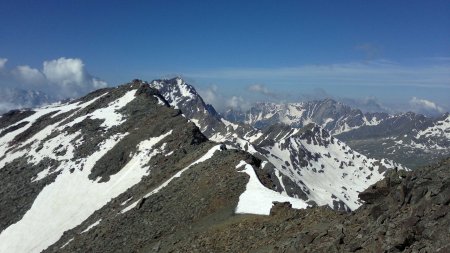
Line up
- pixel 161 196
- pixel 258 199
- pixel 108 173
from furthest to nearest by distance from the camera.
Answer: pixel 108 173 → pixel 161 196 → pixel 258 199

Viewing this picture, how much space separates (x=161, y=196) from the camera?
61062 millimetres

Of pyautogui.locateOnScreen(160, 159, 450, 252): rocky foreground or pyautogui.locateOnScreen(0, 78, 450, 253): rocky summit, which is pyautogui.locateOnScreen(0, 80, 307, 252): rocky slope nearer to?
pyautogui.locateOnScreen(0, 78, 450, 253): rocky summit

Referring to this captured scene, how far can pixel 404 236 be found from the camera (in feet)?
75.6

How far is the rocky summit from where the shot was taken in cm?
2675

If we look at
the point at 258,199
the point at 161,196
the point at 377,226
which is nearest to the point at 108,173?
the point at 161,196

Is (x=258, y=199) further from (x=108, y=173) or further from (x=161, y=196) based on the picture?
(x=108, y=173)

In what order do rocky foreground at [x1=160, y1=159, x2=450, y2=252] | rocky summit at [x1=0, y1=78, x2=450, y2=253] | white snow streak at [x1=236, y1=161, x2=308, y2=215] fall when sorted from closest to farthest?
rocky foreground at [x1=160, y1=159, x2=450, y2=252] → rocky summit at [x1=0, y1=78, x2=450, y2=253] → white snow streak at [x1=236, y1=161, x2=308, y2=215]

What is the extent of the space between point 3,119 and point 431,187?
16756 cm

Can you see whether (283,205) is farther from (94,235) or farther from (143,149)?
(143,149)

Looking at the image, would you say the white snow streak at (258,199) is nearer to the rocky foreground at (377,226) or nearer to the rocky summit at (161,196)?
the rocky summit at (161,196)

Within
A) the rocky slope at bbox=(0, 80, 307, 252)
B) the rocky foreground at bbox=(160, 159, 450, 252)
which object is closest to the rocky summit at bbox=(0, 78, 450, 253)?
the rocky foreground at bbox=(160, 159, 450, 252)

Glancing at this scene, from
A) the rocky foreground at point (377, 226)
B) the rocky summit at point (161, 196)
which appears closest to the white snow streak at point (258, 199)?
the rocky summit at point (161, 196)

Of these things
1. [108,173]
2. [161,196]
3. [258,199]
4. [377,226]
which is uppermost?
[377,226]

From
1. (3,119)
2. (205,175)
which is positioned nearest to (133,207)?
(205,175)
